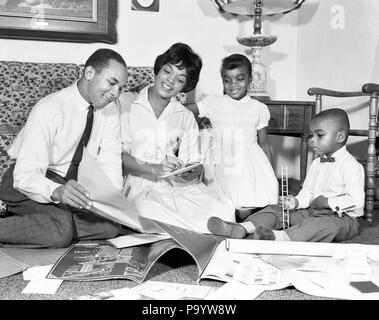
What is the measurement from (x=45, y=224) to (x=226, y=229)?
2.28 feet

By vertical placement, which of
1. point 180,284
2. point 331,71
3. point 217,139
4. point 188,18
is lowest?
point 180,284

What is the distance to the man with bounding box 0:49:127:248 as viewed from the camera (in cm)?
183

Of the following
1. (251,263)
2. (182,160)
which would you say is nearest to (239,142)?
(182,160)

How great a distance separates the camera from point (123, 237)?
1949 mm

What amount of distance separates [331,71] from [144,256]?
2.07 meters

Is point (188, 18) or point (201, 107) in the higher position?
point (188, 18)

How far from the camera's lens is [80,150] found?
1972mm

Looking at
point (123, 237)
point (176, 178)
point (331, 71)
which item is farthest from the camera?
point (331, 71)

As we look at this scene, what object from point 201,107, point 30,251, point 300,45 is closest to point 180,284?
point 30,251

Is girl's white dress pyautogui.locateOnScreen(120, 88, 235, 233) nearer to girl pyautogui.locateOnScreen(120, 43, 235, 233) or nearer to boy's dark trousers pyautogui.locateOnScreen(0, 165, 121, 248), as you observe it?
girl pyautogui.locateOnScreen(120, 43, 235, 233)
